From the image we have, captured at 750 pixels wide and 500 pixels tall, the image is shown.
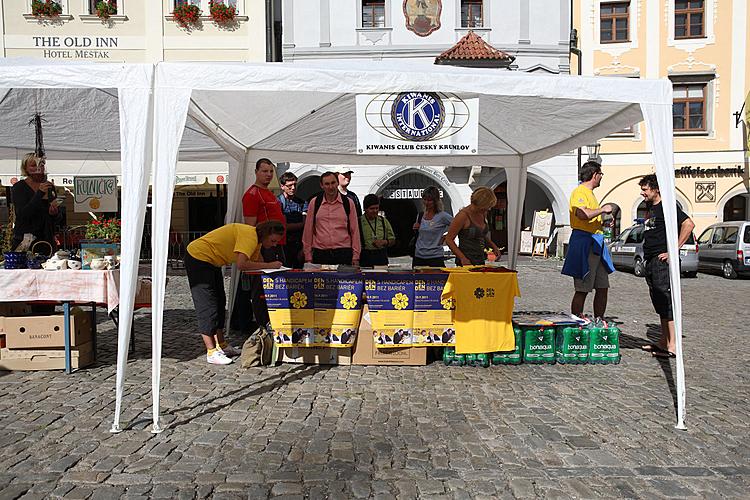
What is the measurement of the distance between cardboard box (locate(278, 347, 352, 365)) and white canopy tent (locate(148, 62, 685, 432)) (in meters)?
1.82

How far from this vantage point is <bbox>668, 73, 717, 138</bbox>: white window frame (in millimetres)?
22312

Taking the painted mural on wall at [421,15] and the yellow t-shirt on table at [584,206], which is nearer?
the yellow t-shirt on table at [584,206]

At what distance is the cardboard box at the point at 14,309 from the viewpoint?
5.78m

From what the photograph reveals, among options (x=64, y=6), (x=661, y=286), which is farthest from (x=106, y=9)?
(x=661, y=286)

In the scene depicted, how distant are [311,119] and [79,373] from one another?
363 centimetres

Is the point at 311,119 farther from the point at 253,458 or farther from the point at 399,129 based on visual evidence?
the point at 253,458

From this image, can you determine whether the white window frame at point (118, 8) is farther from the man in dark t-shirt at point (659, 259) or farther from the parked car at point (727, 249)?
the parked car at point (727, 249)

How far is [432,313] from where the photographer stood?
573 centimetres

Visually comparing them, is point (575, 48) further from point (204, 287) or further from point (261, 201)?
point (204, 287)

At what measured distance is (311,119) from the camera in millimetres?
7043

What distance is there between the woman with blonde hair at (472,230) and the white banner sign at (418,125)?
3.71 feet

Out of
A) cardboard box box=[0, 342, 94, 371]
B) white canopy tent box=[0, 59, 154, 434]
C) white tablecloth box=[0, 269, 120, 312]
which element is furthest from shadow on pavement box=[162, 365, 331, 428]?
cardboard box box=[0, 342, 94, 371]

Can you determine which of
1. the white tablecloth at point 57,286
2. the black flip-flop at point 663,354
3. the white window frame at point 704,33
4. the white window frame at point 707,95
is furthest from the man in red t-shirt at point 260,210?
the white window frame at point 704,33

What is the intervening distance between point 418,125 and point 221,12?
15.9 metres
